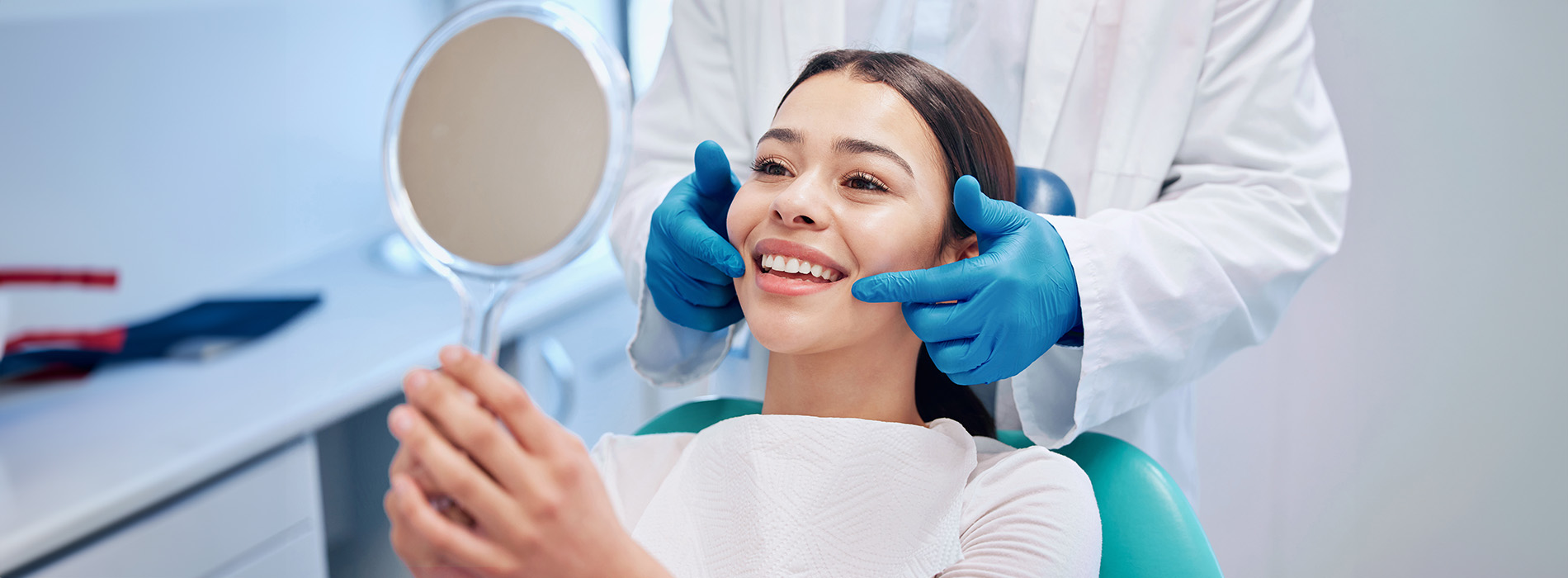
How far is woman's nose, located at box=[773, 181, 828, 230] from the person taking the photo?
1.09 meters

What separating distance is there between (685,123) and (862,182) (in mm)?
535

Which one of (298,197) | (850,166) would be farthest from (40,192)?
(850,166)

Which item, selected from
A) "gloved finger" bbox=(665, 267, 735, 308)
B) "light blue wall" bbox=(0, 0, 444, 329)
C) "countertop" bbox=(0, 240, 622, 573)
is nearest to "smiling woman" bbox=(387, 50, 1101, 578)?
"gloved finger" bbox=(665, 267, 735, 308)

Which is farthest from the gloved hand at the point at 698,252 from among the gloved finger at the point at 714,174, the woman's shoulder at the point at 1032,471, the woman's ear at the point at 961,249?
the woman's shoulder at the point at 1032,471

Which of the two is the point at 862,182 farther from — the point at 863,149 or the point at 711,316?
the point at 711,316

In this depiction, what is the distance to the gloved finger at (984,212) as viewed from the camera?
40.9 inches

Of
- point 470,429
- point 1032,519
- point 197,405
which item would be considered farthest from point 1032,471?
point 197,405

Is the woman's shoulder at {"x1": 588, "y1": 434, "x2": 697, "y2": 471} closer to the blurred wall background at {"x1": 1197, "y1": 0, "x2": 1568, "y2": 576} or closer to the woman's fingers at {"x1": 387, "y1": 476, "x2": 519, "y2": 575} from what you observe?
the woman's fingers at {"x1": 387, "y1": 476, "x2": 519, "y2": 575}

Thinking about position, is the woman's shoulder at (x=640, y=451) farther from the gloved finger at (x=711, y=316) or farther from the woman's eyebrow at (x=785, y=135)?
the woman's eyebrow at (x=785, y=135)

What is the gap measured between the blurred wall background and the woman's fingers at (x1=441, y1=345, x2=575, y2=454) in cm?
164

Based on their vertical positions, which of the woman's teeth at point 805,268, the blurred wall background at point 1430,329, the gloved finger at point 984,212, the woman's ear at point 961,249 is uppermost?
the gloved finger at point 984,212

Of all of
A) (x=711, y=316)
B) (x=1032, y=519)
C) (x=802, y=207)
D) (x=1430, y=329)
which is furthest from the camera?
(x=1430, y=329)

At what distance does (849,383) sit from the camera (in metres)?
1.21

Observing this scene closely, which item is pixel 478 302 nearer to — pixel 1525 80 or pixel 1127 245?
pixel 1127 245
